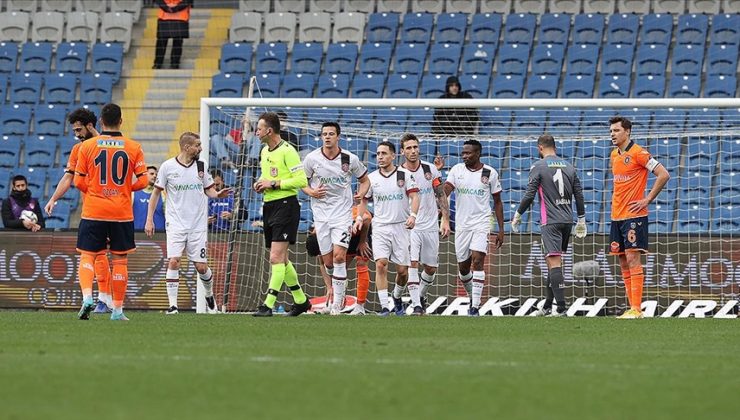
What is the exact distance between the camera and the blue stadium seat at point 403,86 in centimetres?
2430

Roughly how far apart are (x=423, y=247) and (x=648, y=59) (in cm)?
1042

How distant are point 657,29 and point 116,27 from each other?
11418mm

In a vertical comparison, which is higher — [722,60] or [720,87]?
[722,60]

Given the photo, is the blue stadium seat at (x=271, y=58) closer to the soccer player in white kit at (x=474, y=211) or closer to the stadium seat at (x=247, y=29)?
the stadium seat at (x=247, y=29)

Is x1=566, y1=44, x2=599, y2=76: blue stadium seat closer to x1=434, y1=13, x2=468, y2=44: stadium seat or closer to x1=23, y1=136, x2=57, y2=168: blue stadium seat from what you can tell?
x1=434, y1=13, x2=468, y2=44: stadium seat

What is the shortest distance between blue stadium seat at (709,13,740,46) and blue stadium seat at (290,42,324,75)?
767 cm

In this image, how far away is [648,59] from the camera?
80.4 feet

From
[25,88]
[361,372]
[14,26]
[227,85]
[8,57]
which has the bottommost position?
[361,372]

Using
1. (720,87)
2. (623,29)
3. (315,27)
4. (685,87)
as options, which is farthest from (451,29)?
(720,87)

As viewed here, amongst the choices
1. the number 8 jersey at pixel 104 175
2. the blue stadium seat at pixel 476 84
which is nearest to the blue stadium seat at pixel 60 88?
the blue stadium seat at pixel 476 84

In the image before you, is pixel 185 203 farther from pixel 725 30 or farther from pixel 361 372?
pixel 725 30

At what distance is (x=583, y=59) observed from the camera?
24.7 meters

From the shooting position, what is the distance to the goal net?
662 inches

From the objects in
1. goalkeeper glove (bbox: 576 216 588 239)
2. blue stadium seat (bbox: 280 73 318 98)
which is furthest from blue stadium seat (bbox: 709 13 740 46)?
goalkeeper glove (bbox: 576 216 588 239)
